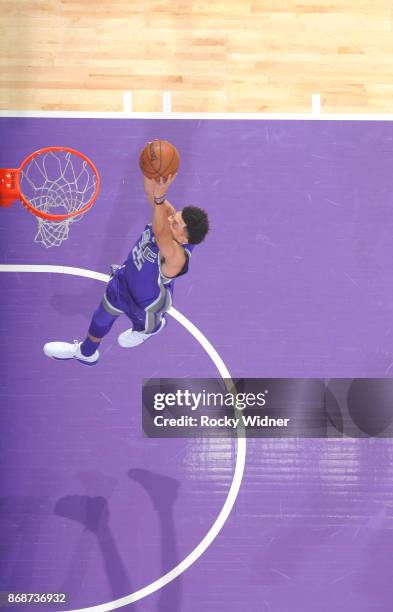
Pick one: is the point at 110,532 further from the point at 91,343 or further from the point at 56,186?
the point at 56,186

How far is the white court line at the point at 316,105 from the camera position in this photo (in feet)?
24.6

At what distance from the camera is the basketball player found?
21.7ft

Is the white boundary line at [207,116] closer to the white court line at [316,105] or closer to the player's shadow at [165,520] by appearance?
the white court line at [316,105]

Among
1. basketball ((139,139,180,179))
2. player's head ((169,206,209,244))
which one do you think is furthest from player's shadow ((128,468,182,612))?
basketball ((139,139,180,179))

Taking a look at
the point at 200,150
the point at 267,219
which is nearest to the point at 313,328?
the point at 267,219

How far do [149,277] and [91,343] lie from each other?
909 millimetres

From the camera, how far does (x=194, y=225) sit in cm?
665

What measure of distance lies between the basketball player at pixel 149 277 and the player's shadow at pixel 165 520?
1.28 m

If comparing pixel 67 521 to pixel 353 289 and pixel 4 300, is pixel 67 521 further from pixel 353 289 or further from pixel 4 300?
pixel 353 289

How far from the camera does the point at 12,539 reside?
6973 mm

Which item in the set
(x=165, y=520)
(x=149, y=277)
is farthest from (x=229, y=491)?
(x=149, y=277)

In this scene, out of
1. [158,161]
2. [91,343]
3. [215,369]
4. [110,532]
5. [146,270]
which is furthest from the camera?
[215,369]

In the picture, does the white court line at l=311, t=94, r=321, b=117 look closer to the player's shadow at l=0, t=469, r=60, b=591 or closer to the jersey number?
the jersey number

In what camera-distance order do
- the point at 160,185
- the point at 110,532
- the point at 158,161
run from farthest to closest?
the point at 110,532
the point at 160,185
the point at 158,161
